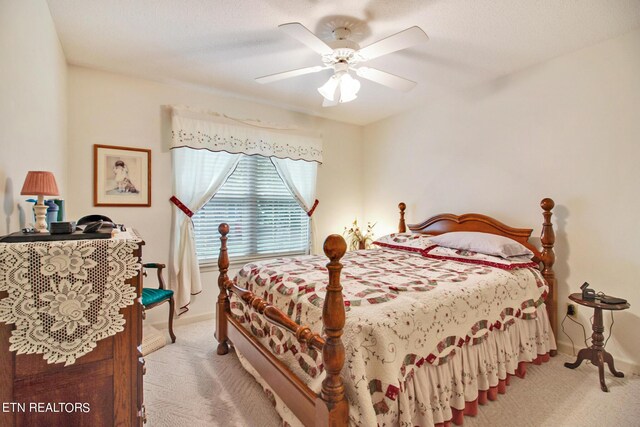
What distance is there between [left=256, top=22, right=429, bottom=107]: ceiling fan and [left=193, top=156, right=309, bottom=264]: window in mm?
1538

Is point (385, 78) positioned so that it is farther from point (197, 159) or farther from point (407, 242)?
point (197, 159)

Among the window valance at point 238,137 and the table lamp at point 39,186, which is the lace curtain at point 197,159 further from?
the table lamp at point 39,186

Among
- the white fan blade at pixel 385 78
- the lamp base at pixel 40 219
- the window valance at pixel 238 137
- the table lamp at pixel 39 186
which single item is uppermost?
the white fan blade at pixel 385 78

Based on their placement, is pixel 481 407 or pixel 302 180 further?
pixel 302 180

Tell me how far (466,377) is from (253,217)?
2.81m

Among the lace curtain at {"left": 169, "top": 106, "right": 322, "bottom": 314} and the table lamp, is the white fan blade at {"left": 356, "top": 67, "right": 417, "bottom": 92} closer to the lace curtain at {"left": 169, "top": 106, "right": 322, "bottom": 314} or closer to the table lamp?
the lace curtain at {"left": 169, "top": 106, "right": 322, "bottom": 314}

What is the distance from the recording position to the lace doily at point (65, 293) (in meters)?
0.98

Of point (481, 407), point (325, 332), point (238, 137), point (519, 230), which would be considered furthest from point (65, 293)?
point (519, 230)

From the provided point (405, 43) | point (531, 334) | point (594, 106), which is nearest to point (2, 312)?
point (405, 43)

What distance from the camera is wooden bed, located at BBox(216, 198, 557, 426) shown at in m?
1.24

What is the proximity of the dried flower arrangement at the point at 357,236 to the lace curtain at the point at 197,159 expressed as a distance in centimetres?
153

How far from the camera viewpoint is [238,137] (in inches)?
138

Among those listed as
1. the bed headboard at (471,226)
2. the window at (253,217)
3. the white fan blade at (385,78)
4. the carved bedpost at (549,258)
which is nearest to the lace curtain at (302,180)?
the window at (253,217)

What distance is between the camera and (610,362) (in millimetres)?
2139
